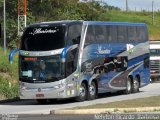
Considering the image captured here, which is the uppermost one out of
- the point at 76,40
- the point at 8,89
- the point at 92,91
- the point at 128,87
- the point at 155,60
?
the point at 76,40

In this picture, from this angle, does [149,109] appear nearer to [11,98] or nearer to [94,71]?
[94,71]

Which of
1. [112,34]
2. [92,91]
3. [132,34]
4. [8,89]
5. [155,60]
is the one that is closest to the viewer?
[92,91]

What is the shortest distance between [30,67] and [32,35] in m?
1.54

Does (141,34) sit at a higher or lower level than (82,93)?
higher

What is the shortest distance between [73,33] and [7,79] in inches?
339

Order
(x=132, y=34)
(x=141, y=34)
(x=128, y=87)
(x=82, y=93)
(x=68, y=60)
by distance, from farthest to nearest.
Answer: (x=141, y=34)
(x=132, y=34)
(x=128, y=87)
(x=82, y=93)
(x=68, y=60)

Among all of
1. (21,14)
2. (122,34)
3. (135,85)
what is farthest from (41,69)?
(21,14)

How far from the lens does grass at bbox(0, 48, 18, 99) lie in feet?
104

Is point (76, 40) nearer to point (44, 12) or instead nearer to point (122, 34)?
point (122, 34)

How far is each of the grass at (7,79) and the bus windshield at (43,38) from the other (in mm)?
4329

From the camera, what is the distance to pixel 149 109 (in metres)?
22.2

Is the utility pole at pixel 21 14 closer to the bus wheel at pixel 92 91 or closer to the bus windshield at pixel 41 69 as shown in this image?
the bus wheel at pixel 92 91

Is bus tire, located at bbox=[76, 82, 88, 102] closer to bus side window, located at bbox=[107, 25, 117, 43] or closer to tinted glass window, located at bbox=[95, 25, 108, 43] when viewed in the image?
tinted glass window, located at bbox=[95, 25, 108, 43]

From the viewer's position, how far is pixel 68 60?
27688 millimetres
